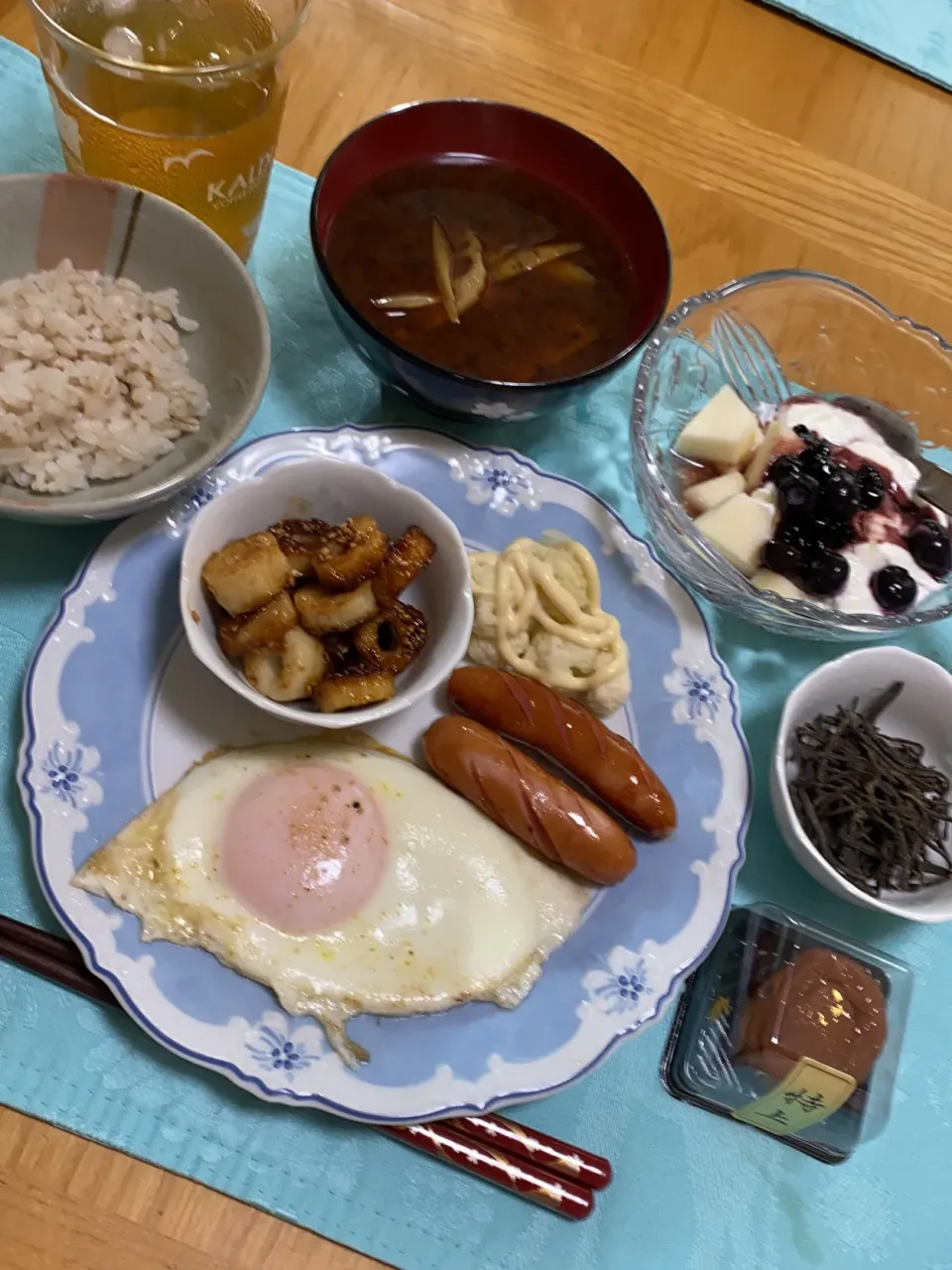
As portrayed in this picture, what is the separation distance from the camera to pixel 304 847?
1321mm

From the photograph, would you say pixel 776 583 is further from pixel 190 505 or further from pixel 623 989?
pixel 190 505

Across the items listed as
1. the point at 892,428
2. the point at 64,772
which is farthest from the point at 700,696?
the point at 64,772

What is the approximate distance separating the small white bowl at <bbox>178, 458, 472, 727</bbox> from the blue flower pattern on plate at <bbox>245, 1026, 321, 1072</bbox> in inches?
15.3

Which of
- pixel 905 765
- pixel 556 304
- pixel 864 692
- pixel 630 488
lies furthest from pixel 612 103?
pixel 905 765

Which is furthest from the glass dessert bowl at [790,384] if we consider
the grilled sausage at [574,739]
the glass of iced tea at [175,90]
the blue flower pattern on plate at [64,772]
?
the blue flower pattern on plate at [64,772]

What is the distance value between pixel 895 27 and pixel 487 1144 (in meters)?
2.47

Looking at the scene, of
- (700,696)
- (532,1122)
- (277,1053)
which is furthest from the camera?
(700,696)

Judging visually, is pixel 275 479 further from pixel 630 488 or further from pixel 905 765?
pixel 905 765

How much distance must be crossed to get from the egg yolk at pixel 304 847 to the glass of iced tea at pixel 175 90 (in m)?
0.87

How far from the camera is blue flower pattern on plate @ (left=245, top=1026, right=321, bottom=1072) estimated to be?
1183 millimetres

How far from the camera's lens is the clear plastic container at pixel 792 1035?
1284mm

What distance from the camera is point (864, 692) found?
1561 millimetres

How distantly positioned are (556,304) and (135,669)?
2.85 ft

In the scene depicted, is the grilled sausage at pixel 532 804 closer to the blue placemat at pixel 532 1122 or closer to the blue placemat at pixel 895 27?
the blue placemat at pixel 532 1122
